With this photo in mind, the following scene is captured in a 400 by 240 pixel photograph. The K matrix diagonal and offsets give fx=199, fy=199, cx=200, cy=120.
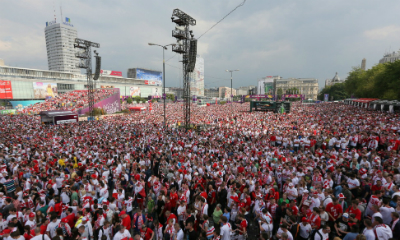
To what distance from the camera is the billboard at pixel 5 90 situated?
179 ft

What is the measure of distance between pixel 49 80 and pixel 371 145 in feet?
280

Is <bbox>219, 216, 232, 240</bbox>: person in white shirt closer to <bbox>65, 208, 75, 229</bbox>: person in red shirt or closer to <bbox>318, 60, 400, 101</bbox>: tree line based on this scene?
<bbox>65, 208, 75, 229</bbox>: person in red shirt

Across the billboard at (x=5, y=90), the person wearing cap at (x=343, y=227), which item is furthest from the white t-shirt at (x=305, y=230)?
the billboard at (x=5, y=90)

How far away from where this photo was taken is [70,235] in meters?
4.77

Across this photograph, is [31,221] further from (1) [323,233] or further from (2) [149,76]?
(2) [149,76]

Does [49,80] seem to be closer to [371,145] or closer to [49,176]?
[49,176]

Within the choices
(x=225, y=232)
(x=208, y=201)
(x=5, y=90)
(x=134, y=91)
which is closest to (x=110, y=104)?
(x=5, y=90)

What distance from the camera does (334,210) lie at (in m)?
4.95

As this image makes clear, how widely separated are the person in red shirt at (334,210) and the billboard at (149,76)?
112 m

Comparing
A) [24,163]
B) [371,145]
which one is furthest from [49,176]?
[371,145]

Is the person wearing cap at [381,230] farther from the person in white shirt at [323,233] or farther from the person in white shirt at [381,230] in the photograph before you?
the person in white shirt at [323,233]

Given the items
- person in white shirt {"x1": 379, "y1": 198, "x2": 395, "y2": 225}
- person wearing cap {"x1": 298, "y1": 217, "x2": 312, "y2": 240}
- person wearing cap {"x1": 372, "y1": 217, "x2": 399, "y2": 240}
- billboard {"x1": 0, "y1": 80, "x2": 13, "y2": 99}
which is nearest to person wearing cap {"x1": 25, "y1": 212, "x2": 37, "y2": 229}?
person wearing cap {"x1": 298, "y1": 217, "x2": 312, "y2": 240}

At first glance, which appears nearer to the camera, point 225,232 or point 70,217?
point 225,232

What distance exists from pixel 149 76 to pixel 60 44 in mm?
65444
